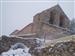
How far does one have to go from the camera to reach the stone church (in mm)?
17977

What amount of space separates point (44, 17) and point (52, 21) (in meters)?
1.55

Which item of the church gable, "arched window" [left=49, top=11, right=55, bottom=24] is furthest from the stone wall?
"arched window" [left=49, top=11, right=55, bottom=24]

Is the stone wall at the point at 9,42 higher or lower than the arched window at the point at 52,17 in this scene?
higher

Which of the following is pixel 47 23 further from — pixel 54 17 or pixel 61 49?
pixel 61 49

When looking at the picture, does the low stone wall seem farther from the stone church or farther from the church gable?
the church gable

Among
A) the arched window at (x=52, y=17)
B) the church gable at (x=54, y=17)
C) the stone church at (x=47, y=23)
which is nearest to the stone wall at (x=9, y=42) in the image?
the stone church at (x=47, y=23)

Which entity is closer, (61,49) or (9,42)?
(61,49)

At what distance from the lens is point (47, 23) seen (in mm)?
18766

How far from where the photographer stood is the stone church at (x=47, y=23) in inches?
708

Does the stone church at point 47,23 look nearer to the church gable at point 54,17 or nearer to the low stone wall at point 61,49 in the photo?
the church gable at point 54,17

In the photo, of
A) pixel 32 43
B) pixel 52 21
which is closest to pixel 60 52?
pixel 32 43

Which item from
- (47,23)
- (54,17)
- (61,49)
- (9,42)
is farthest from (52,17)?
(61,49)

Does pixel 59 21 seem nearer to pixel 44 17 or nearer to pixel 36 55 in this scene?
pixel 44 17

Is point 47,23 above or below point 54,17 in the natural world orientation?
below
